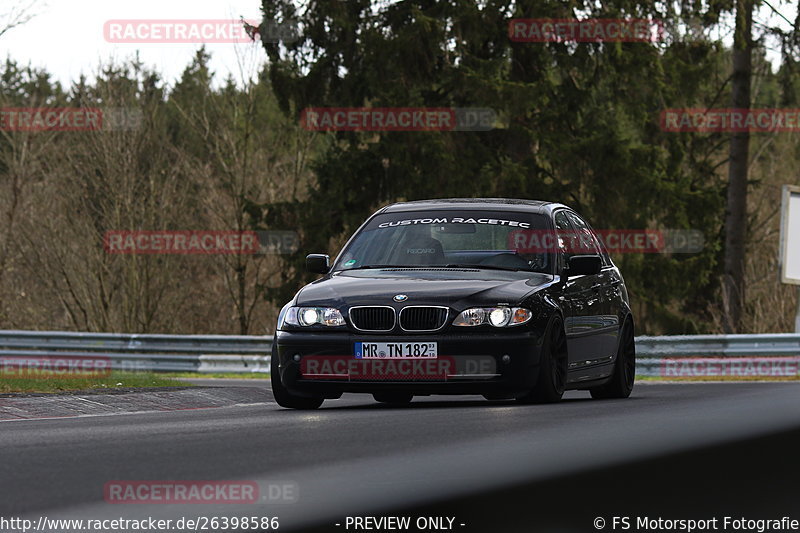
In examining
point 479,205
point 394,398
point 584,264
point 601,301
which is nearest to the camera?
point 584,264

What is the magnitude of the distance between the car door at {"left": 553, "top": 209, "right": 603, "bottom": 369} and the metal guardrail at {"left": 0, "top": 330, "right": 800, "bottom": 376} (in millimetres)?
10773

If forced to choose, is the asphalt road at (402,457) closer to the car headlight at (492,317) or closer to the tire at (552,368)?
the tire at (552,368)

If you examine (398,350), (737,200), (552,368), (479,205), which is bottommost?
(737,200)

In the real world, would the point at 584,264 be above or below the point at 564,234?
below

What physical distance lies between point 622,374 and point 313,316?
374cm

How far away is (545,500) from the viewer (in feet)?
20.3

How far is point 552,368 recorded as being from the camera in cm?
1170

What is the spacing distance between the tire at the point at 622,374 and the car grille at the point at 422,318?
310 centimetres

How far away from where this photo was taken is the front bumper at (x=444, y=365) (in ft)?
36.7

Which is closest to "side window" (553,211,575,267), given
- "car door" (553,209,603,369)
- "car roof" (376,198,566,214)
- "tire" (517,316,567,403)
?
"car door" (553,209,603,369)

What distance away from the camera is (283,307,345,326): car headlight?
1140 centimetres

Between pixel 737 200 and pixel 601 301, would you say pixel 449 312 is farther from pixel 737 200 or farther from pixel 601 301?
pixel 737 200

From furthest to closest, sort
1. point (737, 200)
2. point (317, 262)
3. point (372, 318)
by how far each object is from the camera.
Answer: point (737, 200) < point (317, 262) < point (372, 318)

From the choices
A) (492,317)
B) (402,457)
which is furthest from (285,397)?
(402,457)
